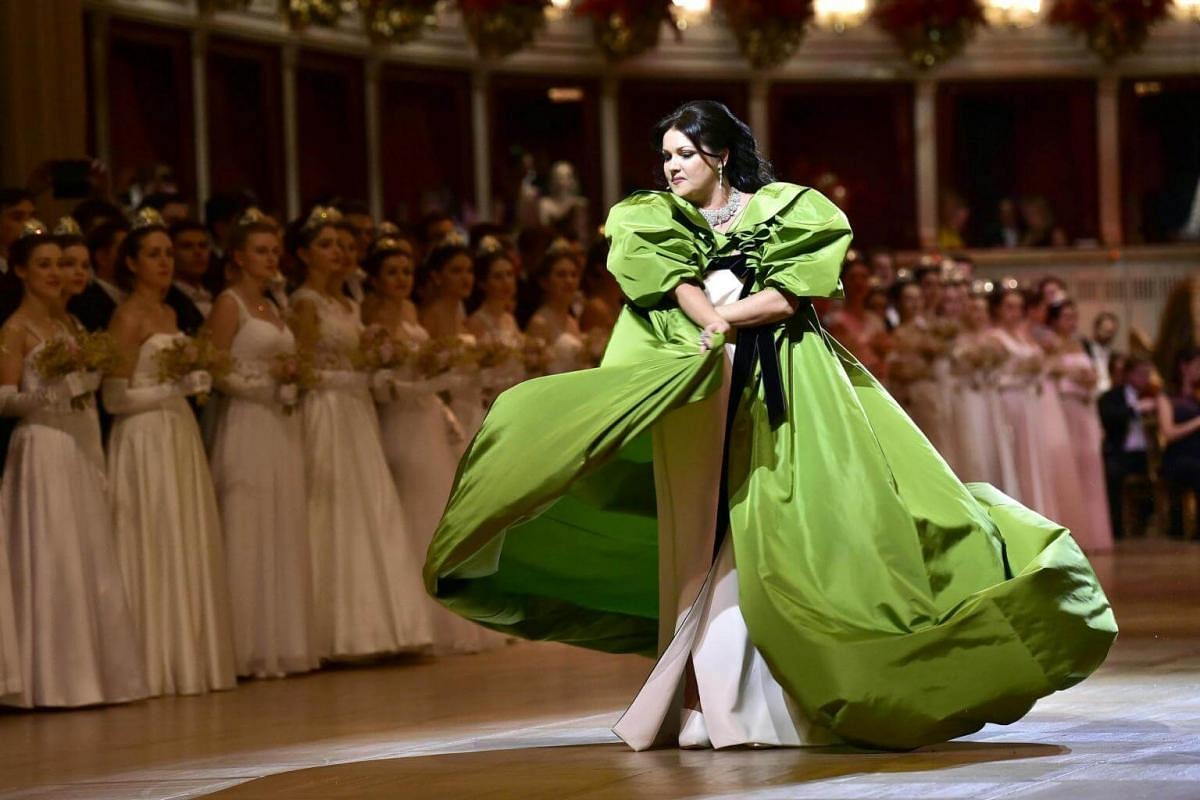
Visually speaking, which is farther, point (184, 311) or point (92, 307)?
point (184, 311)

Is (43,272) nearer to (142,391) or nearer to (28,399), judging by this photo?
(28,399)

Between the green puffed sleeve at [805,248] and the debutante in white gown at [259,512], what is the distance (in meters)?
3.46

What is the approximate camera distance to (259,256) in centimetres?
901

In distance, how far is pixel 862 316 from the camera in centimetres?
1325

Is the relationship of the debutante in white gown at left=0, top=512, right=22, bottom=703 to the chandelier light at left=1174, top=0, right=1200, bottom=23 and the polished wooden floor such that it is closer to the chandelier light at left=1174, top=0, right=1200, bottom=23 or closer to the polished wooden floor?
the polished wooden floor

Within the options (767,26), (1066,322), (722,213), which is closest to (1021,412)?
(1066,322)

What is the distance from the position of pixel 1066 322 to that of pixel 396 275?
20.2ft

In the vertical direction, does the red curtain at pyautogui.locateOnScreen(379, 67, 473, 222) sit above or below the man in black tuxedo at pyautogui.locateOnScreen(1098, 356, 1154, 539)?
above

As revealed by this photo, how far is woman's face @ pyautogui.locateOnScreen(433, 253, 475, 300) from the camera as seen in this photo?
10.1 metres

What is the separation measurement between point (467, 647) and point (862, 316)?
4495 millimetres

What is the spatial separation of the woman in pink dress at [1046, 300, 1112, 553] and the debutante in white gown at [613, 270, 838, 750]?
28.4 feet

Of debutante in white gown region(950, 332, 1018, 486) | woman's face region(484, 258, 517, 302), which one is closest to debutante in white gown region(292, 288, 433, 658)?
woman's face region(484, 258, 517, 302)

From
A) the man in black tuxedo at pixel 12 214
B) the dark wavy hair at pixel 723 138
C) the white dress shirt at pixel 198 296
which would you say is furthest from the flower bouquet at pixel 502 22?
the dark wavy hair at pixel 723 138

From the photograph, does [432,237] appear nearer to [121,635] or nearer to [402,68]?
[121,635]
